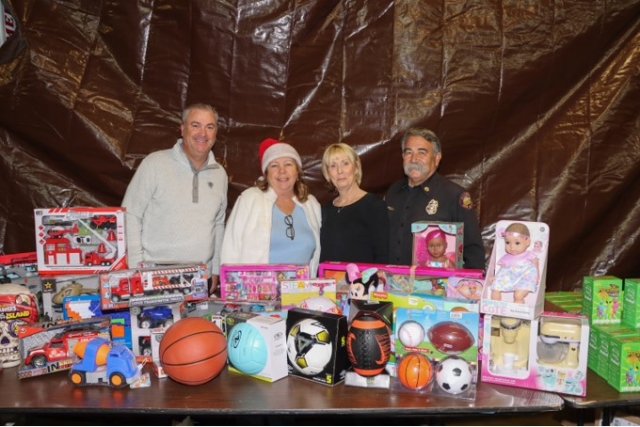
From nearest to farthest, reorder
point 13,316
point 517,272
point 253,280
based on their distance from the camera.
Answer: point 517,272 → point 13,316 → point 253,280

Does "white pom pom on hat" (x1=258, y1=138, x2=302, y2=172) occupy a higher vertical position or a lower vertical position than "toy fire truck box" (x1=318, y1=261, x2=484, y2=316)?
higher

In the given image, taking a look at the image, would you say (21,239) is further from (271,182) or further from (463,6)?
(463,6)

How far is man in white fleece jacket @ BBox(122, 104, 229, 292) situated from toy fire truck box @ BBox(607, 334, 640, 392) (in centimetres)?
249

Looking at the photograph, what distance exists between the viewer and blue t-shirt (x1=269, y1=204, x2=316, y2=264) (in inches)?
138

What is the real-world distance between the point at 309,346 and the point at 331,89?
2.35 meters

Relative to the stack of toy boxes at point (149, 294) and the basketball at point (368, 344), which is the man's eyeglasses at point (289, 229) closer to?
the stack of toy boxes at point (149, 294)

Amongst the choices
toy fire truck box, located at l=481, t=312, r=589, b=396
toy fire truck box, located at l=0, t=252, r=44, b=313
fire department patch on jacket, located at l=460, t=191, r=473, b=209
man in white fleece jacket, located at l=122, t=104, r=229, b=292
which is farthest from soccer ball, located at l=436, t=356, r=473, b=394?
toy fire truck box, located at l=0, t=252, r=44, b=313

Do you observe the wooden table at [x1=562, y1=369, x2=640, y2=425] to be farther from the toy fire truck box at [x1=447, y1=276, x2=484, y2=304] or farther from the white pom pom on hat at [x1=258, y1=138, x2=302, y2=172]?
the white pom pom on hat at [x1=258, y1=138, x2=302, y2=172]

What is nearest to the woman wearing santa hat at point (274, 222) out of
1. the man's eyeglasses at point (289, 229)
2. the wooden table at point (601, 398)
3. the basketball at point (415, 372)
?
the man's eyeglasses at point (289, 229)

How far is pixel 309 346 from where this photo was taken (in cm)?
247

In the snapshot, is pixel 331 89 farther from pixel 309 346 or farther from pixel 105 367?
pixel 105 367

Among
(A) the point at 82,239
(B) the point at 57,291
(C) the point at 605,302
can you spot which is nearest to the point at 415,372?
(C) the point at 605,302

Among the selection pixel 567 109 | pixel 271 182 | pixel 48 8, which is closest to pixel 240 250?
pixel 271 182

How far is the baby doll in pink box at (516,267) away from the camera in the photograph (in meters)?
2.52
